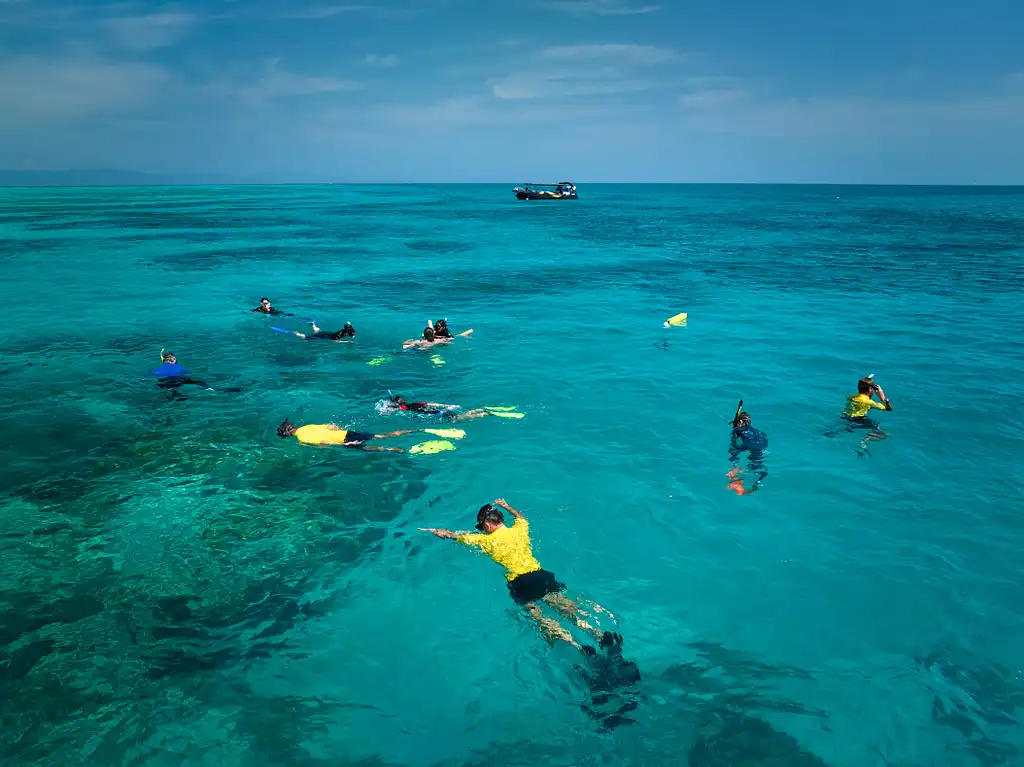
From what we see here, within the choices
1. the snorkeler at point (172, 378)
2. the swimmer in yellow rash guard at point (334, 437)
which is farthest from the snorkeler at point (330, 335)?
the swimmer in yellow rash guard at point (334, 437)

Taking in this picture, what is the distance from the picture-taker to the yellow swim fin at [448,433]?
15911mm

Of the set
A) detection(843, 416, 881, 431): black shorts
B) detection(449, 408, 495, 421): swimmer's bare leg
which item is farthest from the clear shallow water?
detection(843, 416, 881, 431): black shorts

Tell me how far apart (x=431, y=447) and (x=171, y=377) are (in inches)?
398

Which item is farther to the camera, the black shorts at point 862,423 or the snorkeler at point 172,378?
the snorkeler at point 172,378

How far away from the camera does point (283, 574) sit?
10.5 meters

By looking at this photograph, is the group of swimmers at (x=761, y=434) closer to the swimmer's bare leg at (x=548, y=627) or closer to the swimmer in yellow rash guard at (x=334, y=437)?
the swimmer's bare leg at (x=548, y=627)

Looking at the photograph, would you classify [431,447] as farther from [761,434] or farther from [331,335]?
[331,335]

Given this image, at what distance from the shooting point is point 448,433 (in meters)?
16.0

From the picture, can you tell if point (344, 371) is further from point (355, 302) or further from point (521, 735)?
point (521, 735)

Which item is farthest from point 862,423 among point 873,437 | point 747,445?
point 747,445

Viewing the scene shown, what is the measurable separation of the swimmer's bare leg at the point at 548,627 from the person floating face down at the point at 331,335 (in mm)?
18189

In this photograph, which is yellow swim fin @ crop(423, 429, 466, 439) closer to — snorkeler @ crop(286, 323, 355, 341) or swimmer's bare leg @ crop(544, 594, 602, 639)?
swimmer's bare leg @ crop(544, 594, 602, 639)

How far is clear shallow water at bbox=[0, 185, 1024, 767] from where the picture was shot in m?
7.73

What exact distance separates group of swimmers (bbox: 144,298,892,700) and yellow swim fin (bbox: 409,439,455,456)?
18.5 inches
